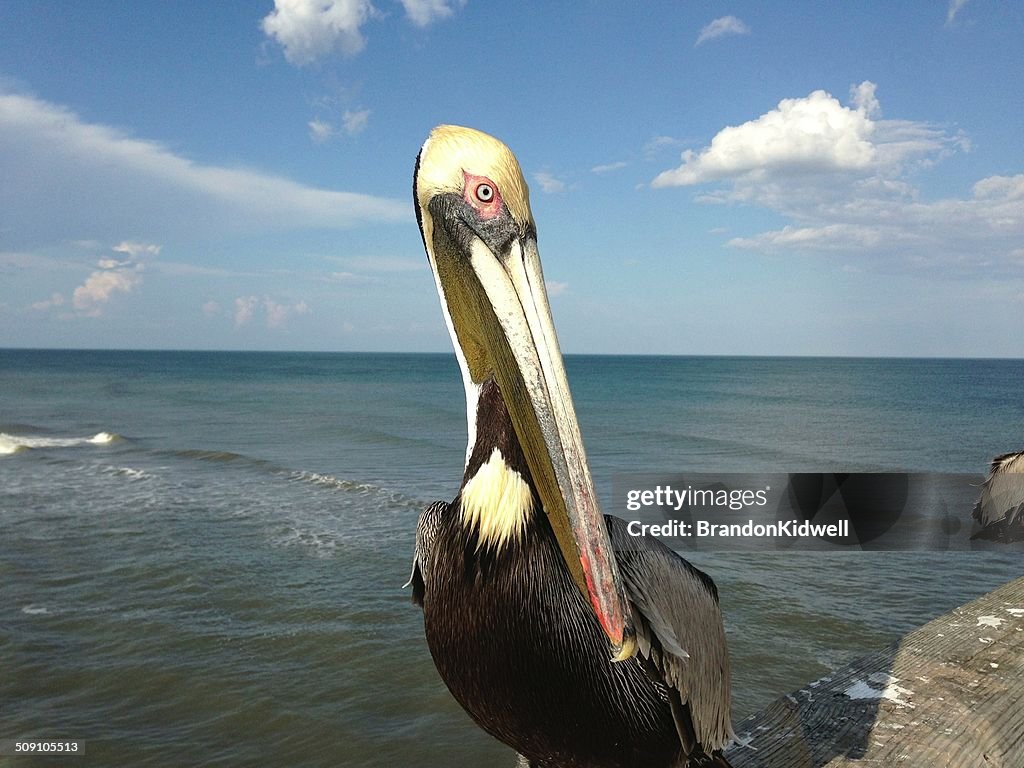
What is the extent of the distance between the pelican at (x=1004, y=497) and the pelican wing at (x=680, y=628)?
527 cm

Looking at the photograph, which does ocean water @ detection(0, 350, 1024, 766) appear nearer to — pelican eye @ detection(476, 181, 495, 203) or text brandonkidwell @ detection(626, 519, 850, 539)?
text brandonkidwell @ detection(626, 519, 850, 539)

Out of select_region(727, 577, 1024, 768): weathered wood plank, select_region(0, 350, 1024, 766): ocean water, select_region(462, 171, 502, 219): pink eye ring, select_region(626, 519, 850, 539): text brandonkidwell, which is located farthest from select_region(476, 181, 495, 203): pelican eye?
select_region(626, 519, 850, 539): text brandonkidwell

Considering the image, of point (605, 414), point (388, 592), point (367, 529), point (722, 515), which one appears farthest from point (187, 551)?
point (605, 414)

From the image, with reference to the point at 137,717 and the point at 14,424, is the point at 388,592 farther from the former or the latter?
the point at 14,424

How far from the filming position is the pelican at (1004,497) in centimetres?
609

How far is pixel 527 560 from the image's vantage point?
62.6 inches

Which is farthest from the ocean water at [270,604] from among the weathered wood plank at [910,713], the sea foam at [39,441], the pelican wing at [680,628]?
the pelican wing at [680,628]

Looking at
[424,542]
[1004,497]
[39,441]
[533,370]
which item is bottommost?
[39,441]

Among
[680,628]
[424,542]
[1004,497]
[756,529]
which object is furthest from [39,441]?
[680,628]

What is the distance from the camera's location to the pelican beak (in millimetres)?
1271

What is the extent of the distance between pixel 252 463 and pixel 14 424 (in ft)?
40.9

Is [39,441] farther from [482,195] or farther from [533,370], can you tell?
[533,370]

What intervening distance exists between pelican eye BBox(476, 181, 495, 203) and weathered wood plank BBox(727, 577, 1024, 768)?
5.28 ft

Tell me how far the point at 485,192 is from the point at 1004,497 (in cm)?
655
